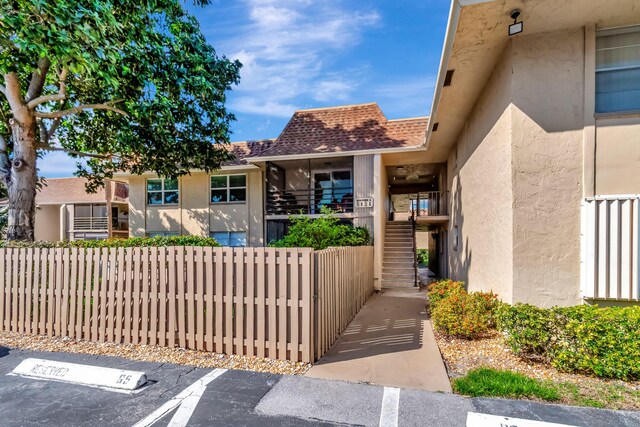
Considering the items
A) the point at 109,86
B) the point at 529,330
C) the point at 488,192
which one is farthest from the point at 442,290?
the point at 109,86

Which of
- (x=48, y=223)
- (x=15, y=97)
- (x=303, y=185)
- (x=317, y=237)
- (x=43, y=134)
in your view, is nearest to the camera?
(x=15, y=97)

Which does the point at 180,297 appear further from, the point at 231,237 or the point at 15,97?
the point at 231,237

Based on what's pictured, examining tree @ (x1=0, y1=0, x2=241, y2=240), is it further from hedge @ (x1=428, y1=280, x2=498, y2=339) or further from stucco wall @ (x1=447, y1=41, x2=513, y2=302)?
hedge @ (x1=428, y1=280, x2=498, y2=339)

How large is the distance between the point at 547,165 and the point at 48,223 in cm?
3357

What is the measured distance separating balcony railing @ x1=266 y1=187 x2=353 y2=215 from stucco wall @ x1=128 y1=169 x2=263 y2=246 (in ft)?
4.47

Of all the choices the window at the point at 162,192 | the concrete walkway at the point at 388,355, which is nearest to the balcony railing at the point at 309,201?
the window at the point at 162,192

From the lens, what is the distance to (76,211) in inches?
963

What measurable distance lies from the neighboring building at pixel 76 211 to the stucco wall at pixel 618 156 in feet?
87.1

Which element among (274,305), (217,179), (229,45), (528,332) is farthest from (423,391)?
(217,179)

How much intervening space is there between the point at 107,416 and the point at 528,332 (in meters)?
5.41

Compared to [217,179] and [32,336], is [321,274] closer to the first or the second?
[32,336]

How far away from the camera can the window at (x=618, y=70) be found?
5.09 metres

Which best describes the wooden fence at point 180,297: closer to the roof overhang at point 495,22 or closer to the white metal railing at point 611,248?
the white metal railing at point 611,248

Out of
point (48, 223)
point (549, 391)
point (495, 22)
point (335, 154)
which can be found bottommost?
point (549, 391)
